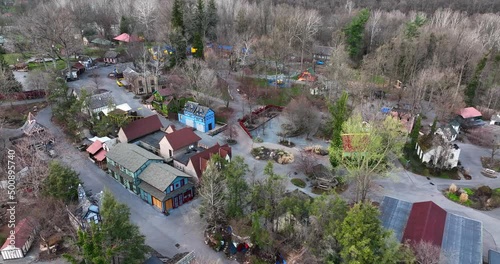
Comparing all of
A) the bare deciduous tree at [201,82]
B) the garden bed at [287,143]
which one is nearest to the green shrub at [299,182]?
the garden bed at [287,143]

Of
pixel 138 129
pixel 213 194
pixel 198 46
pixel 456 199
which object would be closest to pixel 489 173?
pixel 456 199

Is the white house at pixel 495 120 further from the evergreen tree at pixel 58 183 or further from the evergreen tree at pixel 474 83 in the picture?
the evergreen tree at pixel 58 183

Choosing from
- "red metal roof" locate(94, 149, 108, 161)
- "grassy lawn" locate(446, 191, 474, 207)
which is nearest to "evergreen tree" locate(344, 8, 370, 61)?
"grassy lawn" locate(446, 191, 474, 207)

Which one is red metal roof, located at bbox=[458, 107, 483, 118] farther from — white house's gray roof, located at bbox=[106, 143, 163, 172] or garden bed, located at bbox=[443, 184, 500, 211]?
white house's gray roof, located at bbox=[106, 143, 163, 172]

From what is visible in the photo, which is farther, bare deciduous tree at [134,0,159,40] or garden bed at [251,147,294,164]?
bare deciduous tree at [134,0,159,40]

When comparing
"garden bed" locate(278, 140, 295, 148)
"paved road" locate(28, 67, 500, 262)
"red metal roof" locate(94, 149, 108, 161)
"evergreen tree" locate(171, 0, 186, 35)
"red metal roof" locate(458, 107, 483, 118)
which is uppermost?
"evergreen tree" locate(171, 0, 186, 35)

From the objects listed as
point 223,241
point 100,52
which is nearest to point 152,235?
point 223,241

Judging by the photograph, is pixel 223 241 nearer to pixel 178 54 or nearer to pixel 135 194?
pixel 135 194
